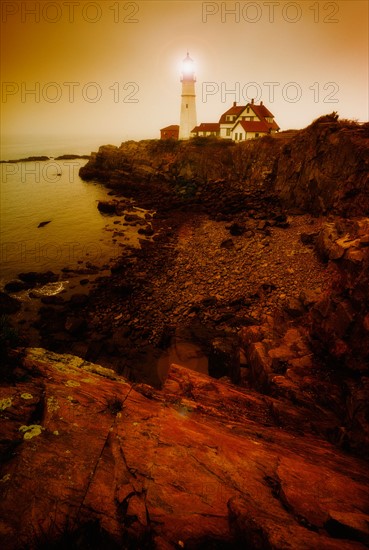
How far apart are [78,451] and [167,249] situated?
1971cm

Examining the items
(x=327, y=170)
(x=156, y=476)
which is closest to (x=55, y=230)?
(x=327, y=170)

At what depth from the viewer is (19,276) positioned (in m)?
21.2

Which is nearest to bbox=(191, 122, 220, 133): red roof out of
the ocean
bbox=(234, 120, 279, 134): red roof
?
bbox=(234, 120, 279, 134): red roof

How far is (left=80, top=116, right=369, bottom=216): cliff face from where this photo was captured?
71.8 feet

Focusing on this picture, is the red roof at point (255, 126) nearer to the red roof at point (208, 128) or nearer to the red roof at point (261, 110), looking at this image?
the red roof at point (261, 110)

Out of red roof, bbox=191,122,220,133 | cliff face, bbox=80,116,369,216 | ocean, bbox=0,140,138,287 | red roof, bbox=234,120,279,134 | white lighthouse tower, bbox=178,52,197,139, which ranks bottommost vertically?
ocean, bbox=0,140,138,287

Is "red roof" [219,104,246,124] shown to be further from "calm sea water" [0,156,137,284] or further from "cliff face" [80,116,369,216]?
"calm sea water" [0,156,137,284]

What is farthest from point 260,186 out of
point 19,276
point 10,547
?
point 10,547

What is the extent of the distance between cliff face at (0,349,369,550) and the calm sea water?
18.7m

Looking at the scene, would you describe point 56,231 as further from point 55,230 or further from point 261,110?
point 261,110

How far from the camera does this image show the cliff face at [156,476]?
3.59 m

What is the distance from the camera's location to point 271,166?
1294 inches

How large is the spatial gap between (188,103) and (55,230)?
36.9 m

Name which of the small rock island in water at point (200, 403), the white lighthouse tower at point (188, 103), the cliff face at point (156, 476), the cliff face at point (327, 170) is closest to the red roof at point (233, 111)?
the white lighthouse tower at point (188, 103)
